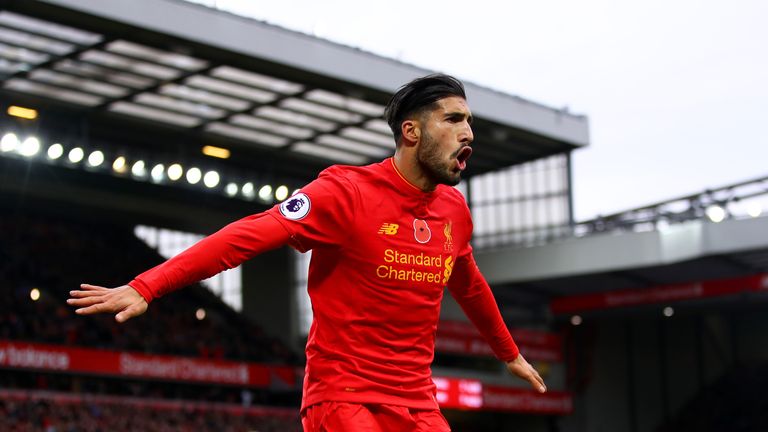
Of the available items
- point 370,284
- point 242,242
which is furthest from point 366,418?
point 242,242

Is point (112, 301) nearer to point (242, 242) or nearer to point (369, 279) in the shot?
point (242, 242)

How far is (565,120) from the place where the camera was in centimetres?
3303

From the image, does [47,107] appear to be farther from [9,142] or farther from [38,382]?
[38,382]

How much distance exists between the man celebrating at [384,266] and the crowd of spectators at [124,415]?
20.6 meters

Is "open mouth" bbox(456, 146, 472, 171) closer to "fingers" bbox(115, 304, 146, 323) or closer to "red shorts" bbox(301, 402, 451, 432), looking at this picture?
"red shorts" bbox(301, 402, 451, 432)

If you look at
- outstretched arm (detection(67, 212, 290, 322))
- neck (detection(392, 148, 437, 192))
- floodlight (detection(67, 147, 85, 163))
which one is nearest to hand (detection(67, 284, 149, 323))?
outstretched arm (detection(67, 212, 290, 322))

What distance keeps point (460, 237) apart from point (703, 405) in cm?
3329

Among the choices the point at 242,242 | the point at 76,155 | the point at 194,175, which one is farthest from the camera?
the point at 194,175

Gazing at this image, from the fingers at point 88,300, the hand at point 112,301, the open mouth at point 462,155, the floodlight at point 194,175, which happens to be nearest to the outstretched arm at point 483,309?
the open mouth at point 462,155

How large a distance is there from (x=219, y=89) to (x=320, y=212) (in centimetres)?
2396

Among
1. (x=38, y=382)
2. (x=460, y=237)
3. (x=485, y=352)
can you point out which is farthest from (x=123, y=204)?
(x=460, y=237)

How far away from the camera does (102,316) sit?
31.5m

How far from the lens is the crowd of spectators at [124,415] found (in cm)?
2508

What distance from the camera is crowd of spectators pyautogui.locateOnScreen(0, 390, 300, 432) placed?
25.1 metres
